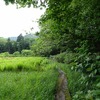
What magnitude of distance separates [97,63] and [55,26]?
4.55 metres

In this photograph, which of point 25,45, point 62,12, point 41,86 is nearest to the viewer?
point 62,12

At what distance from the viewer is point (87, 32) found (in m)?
7.05

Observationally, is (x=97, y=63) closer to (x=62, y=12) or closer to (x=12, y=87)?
(x=62, y=12)

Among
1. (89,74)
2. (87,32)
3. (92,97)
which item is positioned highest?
(87,32)

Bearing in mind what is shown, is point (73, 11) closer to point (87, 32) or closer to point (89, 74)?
point (87, 32)

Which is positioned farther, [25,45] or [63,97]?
[25,45]

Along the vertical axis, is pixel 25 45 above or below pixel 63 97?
above

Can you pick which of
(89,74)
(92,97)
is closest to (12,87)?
(89,74)

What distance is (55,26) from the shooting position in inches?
259

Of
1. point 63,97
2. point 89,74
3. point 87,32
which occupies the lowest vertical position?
point 63,97

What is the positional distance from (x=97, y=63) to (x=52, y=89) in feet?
14.3

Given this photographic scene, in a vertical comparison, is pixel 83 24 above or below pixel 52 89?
above

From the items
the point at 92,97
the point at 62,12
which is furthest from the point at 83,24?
the point at 92,97

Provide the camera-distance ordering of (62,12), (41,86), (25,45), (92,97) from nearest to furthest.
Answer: (92,97)
(62,12)
(41,86)
(25,45)
